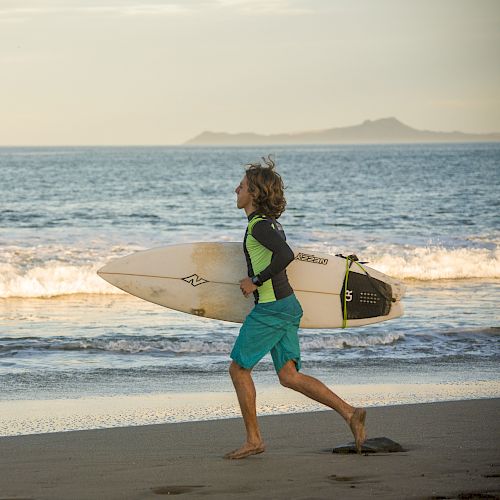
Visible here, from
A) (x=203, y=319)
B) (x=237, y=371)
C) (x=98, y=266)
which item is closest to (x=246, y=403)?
(x=237, y=371)

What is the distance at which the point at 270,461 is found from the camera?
4.74 m

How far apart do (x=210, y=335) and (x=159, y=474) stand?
5159 millimetres

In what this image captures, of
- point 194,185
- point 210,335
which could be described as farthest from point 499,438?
point 194,185

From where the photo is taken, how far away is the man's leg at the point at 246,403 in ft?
15.9

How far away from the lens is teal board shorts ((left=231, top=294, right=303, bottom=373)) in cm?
482

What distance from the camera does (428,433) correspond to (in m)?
5.43

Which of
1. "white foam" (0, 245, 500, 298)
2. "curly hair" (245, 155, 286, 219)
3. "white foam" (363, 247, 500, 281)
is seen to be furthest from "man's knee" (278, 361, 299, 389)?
"white foam" (363, 247, 500, 281)

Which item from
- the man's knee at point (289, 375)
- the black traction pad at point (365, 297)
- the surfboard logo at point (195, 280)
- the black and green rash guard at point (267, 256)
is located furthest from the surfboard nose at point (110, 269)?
the man's knee at point (289, 375)

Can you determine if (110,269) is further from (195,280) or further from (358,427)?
(358,427)

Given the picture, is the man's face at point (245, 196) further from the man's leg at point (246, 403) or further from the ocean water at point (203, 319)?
the ocean water at point (203, 319)

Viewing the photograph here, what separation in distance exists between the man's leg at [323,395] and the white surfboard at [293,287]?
107 cm

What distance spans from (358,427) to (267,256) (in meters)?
0.92

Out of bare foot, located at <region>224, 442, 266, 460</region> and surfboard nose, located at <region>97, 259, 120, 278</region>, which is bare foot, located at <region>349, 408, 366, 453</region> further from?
surfboard nose, located at <region>97, 259, 120, 278</region>

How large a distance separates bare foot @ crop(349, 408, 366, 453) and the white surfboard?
→ 1127 millimetres
